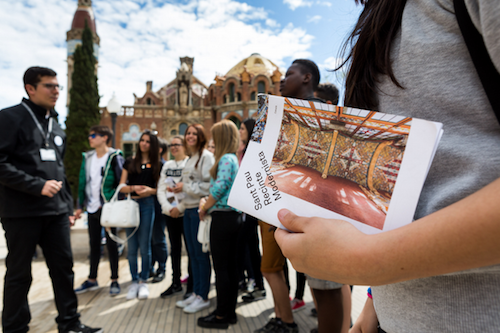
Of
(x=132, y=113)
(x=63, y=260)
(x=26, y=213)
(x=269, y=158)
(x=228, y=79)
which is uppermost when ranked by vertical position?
(x=228, y=79)

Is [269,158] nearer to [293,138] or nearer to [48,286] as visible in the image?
[293,138]

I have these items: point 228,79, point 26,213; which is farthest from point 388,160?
point 228,79

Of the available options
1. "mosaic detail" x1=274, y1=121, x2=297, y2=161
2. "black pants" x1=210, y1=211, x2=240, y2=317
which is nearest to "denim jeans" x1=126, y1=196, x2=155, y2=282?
"black pants" x1=210, y1=211, x2=240, y2=317

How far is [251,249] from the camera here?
4441mm

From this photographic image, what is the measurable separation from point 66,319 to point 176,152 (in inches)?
105

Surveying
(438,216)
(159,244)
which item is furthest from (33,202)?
(438,216)

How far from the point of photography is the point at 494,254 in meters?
0.46

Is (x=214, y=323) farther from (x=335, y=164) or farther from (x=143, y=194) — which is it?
(x=335, y=164)

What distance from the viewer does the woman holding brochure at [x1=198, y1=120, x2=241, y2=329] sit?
3277 millimetres

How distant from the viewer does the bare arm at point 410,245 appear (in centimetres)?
46

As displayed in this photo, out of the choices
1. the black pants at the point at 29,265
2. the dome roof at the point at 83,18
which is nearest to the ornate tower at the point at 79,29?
the dome roof at the point at 83,18

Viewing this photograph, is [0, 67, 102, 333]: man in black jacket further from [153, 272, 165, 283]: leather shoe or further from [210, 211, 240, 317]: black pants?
[153, 272, 165, 283]: leather shoe

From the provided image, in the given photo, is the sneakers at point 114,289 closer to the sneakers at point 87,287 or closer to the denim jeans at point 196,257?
the sneakers at point 87,287

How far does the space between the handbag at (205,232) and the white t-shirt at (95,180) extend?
212 cm
